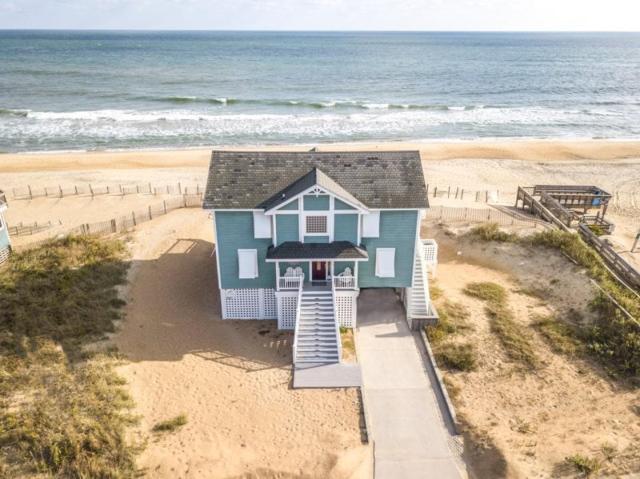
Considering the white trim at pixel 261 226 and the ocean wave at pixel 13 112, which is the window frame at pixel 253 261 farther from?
the ocean wave at pixel 13 112

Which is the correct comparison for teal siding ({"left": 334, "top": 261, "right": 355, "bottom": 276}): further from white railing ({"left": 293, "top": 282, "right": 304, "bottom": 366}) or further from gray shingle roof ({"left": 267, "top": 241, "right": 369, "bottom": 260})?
white railing ({"left": 293, "top": 282, "right": 304, "bottom": 366})

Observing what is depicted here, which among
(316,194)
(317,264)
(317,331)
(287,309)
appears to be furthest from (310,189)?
(317,331)

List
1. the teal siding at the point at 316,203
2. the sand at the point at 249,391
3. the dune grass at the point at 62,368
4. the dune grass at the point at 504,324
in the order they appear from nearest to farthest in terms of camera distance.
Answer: the dune grass at the point at 62,368
the sand at the point at 249,391
the dune grass at the point at 504,324
the teal siding at the point at 316,203

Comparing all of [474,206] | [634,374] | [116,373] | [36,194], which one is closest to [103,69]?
[36,194]

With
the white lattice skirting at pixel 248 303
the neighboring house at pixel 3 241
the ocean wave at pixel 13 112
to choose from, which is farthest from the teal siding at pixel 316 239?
the ocean wave at pixel 13 112

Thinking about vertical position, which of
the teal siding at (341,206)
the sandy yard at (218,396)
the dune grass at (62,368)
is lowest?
the sandy yard at (218,396)

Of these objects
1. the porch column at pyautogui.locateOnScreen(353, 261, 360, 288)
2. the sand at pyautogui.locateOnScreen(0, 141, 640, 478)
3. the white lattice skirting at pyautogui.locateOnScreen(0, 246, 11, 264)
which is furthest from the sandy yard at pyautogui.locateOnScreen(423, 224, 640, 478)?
the white lattice skirting at pyautogui.locateOnScreen(0, 246, 11, 264)

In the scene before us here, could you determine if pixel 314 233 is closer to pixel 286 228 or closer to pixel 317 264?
pixel 286 228

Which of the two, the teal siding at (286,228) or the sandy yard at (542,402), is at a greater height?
the teal siding at (286,228)
